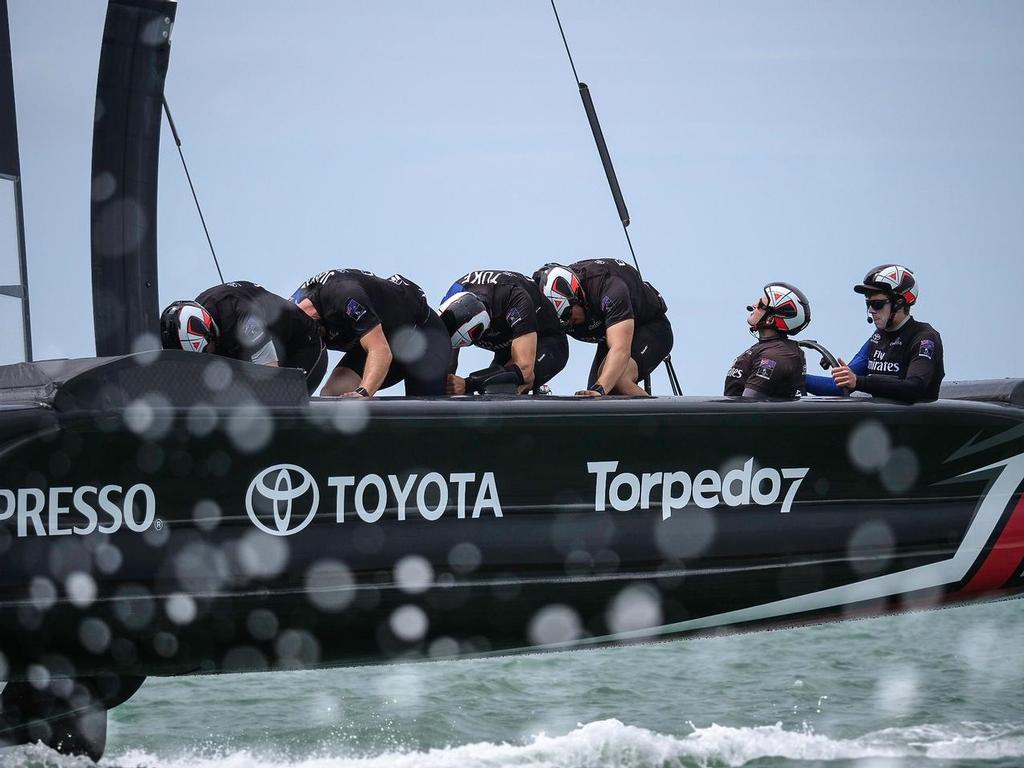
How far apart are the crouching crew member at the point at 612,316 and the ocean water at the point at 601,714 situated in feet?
9.84

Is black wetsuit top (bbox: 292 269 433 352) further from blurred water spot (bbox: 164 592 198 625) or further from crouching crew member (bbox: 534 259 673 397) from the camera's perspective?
Result: blurred water spot (bbox: 164 592 198 625)

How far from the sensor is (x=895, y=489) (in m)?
5.17

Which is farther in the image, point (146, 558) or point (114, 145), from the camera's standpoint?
point (114, 145)

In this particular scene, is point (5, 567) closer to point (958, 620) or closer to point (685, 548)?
point (685, 548)

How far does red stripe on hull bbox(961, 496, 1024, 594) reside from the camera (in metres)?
5.33

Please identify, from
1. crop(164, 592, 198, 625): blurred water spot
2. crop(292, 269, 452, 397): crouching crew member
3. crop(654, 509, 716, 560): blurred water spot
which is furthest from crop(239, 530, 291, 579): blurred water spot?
crop(654, 509, 716, 560): blurred water spot

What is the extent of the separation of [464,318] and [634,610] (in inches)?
70.1

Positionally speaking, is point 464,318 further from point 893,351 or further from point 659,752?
point 659,752

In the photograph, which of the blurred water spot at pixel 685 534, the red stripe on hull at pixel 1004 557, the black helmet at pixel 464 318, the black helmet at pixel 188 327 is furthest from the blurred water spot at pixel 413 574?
the red stripe on hull at pixel 1004 557

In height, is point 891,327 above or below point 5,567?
above

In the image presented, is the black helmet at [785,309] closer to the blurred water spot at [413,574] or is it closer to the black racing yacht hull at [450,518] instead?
the black racing yacht hull at [450,518]

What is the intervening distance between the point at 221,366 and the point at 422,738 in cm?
657

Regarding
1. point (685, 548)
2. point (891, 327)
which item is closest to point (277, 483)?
point (685, 548)

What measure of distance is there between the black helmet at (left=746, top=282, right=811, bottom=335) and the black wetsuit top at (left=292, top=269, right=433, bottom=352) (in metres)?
1.61
